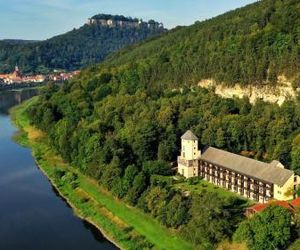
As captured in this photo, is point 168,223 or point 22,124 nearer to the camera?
point 168,223

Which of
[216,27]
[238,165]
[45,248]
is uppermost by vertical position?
[216,27]

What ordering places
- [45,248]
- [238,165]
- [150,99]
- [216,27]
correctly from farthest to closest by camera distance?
1. [216,27]
2. [150,99]
3. [238,165]
4. [45,248]

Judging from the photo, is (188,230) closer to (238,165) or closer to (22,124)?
(238,165)

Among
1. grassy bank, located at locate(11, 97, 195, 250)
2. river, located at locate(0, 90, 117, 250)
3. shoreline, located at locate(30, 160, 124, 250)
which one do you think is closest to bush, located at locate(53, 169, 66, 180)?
grassy bank, located at locate(11, 97, 195, 250)

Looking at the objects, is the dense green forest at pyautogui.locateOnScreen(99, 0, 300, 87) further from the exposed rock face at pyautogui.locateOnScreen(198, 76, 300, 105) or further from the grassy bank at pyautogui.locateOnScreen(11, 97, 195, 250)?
the grassy bank at pyautogui.locateOnScreen(11, 97, 195, 250)

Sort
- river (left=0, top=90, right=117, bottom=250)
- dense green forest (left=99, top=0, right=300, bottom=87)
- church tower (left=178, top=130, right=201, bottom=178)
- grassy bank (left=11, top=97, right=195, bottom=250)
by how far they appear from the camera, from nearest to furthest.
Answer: grassy bank (left=11, top=97, right=195, bottom=250) < river (left=0, top=90, right=117, bottom=250) < church tower (left=178, top=130, right=201, bottom=178) < dense green forest (left=99, top=0, right=300, bottom=87)

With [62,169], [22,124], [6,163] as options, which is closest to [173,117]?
[62,169]
